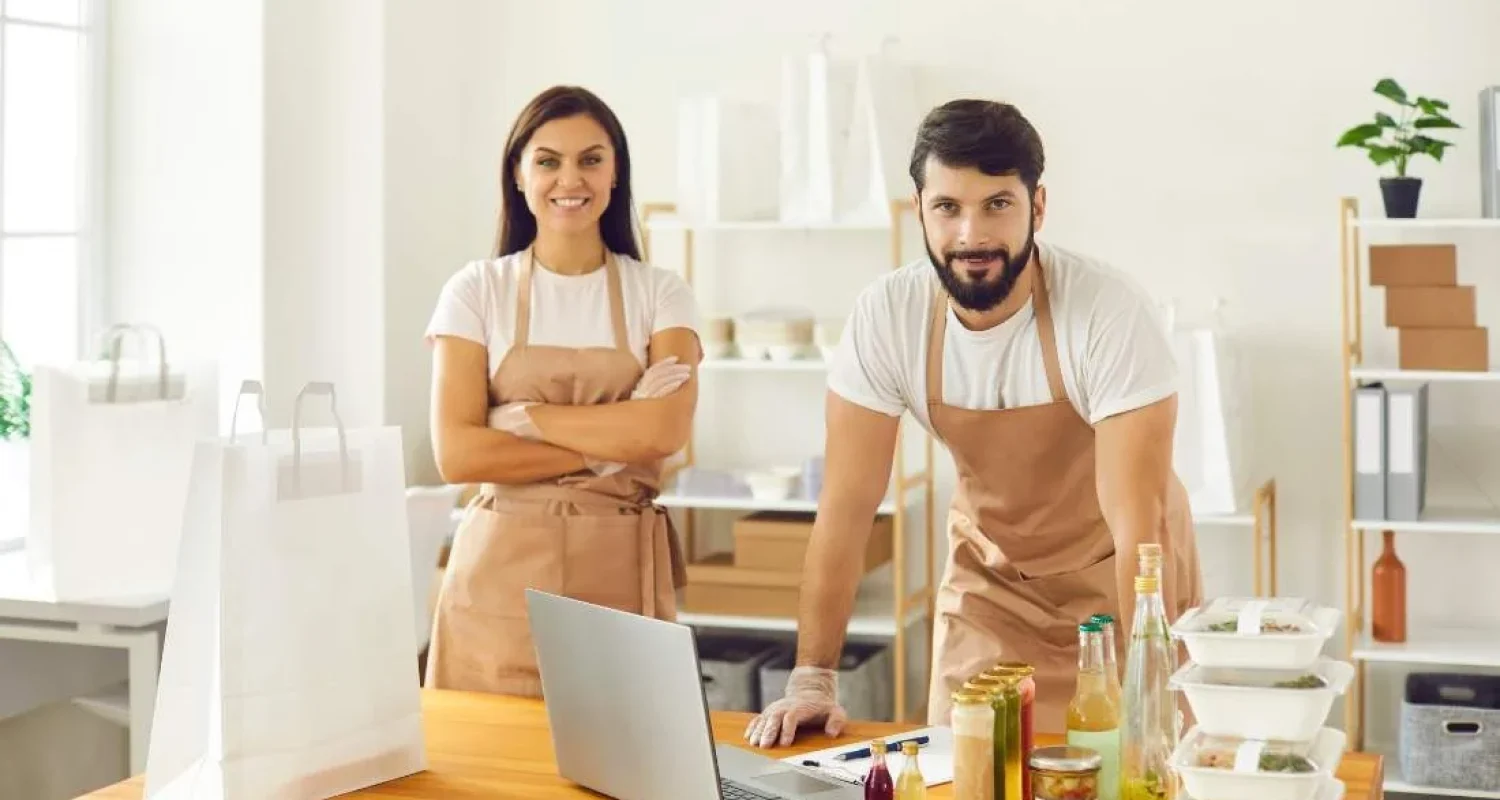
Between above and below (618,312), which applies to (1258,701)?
below

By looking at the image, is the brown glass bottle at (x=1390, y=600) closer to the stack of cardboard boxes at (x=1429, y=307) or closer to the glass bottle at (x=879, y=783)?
the stack of cardboard boxes at (x=1429, y=307)

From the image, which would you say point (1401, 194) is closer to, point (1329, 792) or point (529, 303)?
point (529, 303)

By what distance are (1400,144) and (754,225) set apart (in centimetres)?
153

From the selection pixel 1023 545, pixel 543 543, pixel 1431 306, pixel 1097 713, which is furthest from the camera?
pixel 1431 306

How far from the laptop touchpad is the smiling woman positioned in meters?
0.88

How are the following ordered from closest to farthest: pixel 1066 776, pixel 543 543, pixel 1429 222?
pixel 1066 776
pixel 543 543
pixel 1429 222

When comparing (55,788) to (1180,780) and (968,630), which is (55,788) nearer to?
(968,630)

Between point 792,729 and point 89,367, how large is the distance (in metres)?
1.81

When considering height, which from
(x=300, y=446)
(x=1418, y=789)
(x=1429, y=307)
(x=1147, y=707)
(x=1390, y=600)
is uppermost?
(x=1429, y=307)

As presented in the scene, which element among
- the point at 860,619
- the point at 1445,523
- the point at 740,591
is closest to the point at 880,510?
the point at 860,619

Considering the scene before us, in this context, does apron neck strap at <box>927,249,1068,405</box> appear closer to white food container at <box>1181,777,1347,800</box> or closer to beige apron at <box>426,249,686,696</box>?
beige apron at <box>426,249,686,696</box>

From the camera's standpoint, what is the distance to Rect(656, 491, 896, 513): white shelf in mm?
4449

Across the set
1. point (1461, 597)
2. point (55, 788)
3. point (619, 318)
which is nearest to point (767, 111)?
point (619, 318)

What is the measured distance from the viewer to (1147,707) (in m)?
1.76
